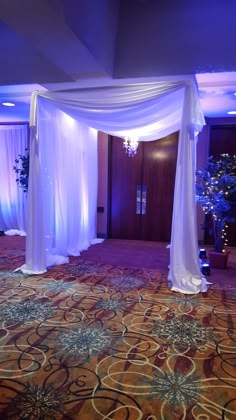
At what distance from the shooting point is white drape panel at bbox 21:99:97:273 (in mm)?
4312

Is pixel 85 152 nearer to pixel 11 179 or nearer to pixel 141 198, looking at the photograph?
pixel 141 198

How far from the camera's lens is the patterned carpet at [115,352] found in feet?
5.88

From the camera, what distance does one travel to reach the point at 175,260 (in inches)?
152

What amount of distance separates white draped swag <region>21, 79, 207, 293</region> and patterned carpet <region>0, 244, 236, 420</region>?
24.2 inches

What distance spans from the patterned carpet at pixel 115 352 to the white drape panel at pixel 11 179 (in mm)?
4393

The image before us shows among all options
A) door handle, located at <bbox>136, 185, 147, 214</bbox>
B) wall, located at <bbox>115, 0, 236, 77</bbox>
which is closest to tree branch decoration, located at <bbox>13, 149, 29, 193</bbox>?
door handle, located at <bbox>136, 185, 147, 214</bbox>

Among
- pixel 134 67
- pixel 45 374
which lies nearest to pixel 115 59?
pixel 134 67

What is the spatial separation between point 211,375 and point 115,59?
12.5 feet

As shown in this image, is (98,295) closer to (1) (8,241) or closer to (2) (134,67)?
(2) (134,67)

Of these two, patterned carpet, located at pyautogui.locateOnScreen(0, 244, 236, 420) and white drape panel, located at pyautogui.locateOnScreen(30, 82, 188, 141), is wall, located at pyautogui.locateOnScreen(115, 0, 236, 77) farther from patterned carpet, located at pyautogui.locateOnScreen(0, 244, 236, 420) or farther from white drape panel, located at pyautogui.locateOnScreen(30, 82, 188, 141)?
patterned carpet, located at pyautogui.locateOnScreen(0, 244, 236, 420)

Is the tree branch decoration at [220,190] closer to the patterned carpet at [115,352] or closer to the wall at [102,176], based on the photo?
the patterned carpet at [115,352]

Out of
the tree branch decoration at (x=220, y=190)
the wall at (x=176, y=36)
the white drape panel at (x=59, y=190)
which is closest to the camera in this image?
the wall at (x=176, y=36)

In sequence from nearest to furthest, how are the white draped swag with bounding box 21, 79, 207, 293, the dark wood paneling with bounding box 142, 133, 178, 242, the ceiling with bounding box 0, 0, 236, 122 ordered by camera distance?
the ceiling with bounding box 0, 0, 236, 122, the white draped swag with bounding box 21, 79, 207, 293, the dark wood paneling with bounding box 142, 133, 178, 242

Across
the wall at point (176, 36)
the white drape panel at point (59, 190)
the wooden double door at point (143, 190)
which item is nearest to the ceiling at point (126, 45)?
the wall at point (176, 36)
